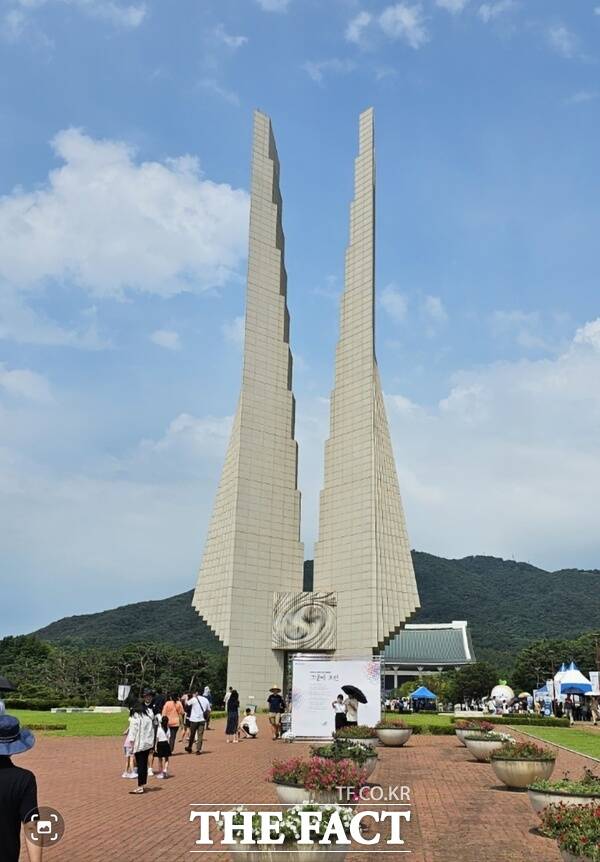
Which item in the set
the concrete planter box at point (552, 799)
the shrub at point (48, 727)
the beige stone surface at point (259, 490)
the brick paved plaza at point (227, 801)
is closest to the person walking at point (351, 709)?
the brick paved plaza at point (227, 801)

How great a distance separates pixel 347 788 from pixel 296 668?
13200 mm

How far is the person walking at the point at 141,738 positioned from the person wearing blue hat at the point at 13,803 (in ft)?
28.5

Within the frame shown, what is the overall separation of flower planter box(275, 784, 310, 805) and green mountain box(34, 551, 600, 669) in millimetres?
96582

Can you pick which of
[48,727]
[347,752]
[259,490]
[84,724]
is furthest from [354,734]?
[259,490]

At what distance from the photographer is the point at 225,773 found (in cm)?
1556


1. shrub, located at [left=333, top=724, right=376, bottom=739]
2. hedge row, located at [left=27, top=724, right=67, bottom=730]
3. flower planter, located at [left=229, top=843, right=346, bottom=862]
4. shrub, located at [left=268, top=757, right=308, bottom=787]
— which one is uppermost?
shrub, located at [left=333, top=724, right=376, bottom=739]

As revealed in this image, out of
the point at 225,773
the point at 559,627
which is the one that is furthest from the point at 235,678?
the point at 559,627

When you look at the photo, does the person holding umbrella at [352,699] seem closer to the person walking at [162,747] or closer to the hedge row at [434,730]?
the person walking at [162,747]

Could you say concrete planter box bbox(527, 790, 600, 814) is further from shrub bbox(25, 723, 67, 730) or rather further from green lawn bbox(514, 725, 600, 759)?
shrub bbox(25, 723, 67, 730)

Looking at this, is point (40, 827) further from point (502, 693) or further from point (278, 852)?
point (502, 693)

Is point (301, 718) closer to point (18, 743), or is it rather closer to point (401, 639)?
point (18, 743)

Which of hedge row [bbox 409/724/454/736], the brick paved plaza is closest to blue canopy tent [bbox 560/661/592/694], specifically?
hedge row [bbox 409/724/454/736]

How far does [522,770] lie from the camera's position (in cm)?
1242

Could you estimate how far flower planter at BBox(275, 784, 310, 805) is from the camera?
901 cm
